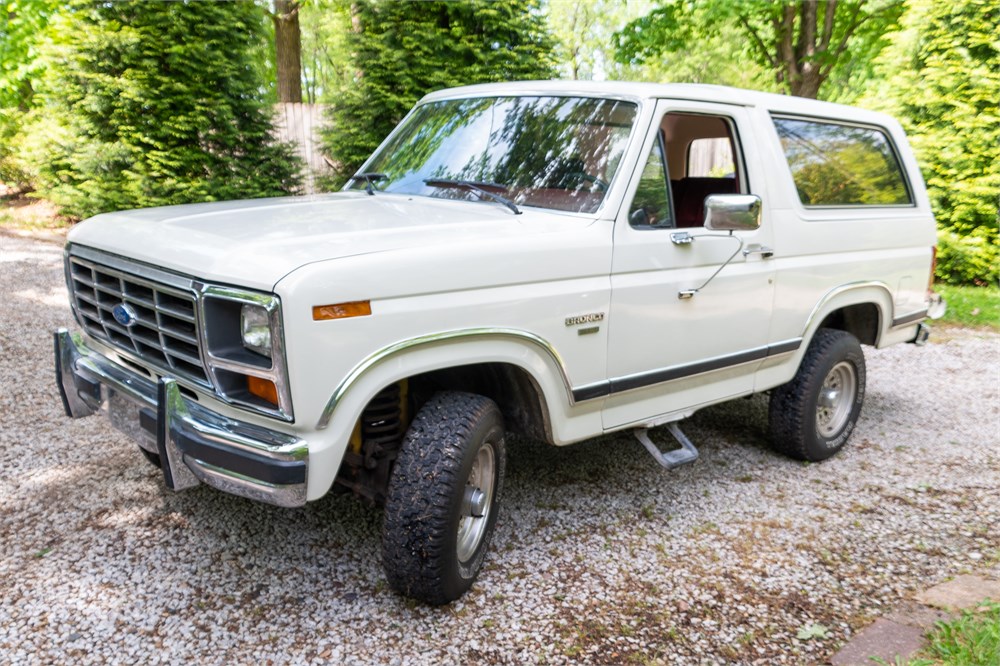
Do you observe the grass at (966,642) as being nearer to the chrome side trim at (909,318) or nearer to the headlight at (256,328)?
the chrome side trim at (909,318)

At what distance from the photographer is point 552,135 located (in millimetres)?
3920

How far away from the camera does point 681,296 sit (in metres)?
3.89

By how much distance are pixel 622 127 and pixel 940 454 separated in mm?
3382

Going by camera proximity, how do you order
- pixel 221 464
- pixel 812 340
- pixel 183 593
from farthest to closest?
pixel 812 340, pixel 183 593, pixel 221 464

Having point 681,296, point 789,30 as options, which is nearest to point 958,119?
point 789,30

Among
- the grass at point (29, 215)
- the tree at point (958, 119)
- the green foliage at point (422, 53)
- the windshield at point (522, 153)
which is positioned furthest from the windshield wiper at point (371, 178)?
the grass at point (29, 215)

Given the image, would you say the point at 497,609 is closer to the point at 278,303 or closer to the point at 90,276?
the point at 278,303

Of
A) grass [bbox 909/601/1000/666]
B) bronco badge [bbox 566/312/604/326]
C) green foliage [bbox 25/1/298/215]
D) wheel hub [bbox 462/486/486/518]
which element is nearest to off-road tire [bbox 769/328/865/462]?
grass [bbox 909/601/1000/666]

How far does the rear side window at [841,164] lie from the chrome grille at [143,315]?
11.2 ft

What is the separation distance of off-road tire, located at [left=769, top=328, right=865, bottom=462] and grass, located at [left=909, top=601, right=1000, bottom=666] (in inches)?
68.7

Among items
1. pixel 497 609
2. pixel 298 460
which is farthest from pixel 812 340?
pixel 298 460

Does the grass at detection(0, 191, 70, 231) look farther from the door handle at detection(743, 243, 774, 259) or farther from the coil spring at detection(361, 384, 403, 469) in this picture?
the door handle at detection(743, 243, 774, 259)

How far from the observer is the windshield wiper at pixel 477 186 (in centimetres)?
366

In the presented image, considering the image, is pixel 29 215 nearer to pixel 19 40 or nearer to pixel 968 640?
pixel 19 40
